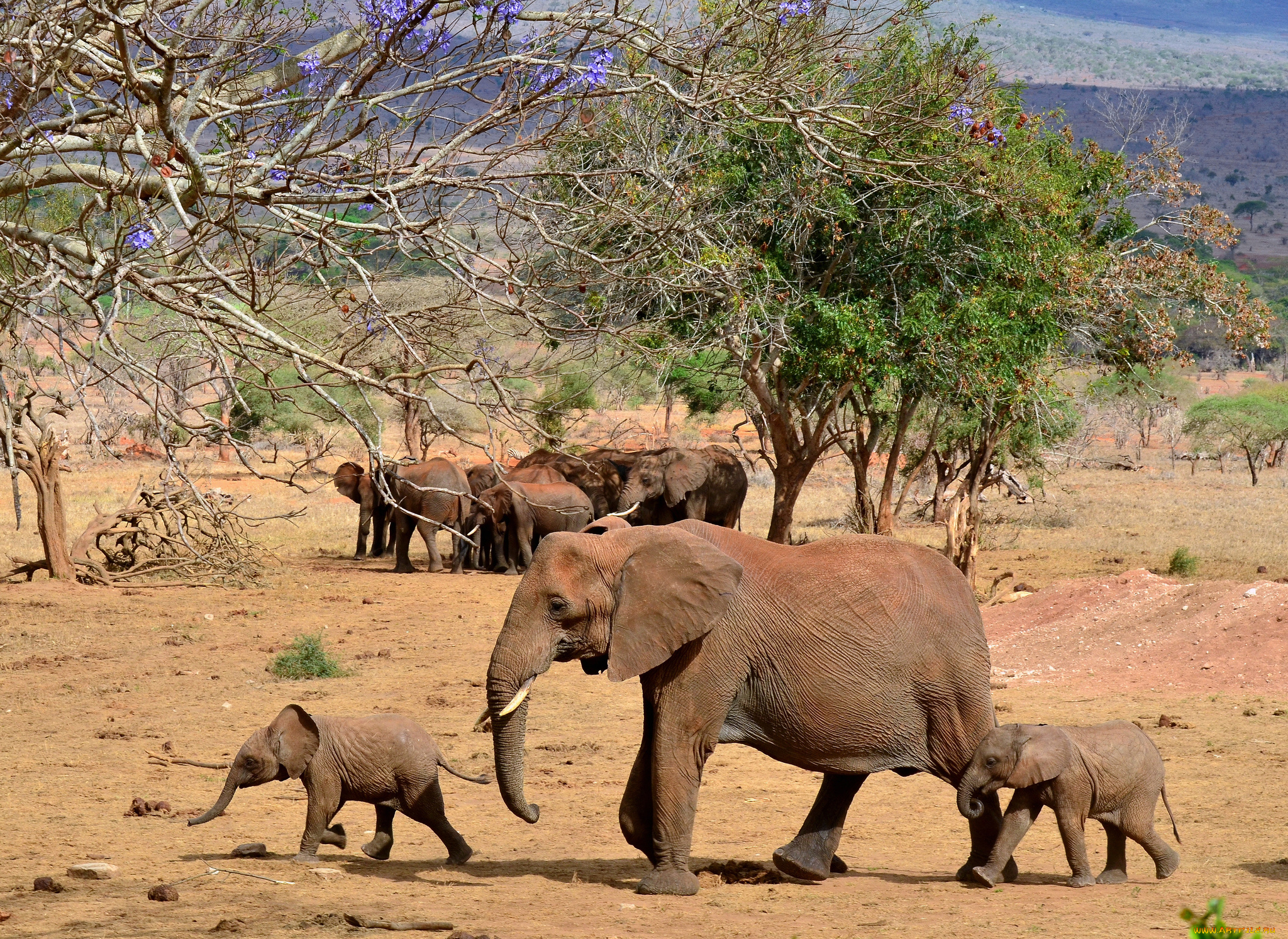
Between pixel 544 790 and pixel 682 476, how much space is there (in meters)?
14.2

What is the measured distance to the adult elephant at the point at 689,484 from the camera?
74.2 ft

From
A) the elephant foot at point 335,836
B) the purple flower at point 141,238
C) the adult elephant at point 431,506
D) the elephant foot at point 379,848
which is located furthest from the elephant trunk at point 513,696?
the adult elephant at point 431,506

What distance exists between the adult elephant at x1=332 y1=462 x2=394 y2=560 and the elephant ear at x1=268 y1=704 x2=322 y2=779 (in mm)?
14631

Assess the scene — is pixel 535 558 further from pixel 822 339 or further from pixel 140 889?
pixel 822 339

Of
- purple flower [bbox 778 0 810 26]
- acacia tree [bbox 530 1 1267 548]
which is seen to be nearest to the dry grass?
acacia tree [bbox 530 1 1267 548]

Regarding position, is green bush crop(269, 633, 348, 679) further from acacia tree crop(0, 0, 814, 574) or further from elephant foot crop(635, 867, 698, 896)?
elephant foot crop(635, 867, 698, 896)

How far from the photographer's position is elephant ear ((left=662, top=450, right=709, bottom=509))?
22.7 meters

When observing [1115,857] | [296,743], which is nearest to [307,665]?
[296,743]

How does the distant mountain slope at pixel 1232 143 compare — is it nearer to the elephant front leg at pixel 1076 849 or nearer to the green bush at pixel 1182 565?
the green bush at pixel 1182 565

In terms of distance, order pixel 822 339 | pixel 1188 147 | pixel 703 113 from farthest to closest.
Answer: pixel 1188 147
pixel 822 339
pixel 703 113

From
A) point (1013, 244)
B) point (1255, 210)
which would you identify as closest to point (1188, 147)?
point (1255, 210)

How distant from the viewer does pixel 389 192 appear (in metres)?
6.56

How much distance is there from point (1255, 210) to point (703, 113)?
126 metres

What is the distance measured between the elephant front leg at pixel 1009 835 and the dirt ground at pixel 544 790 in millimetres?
91
